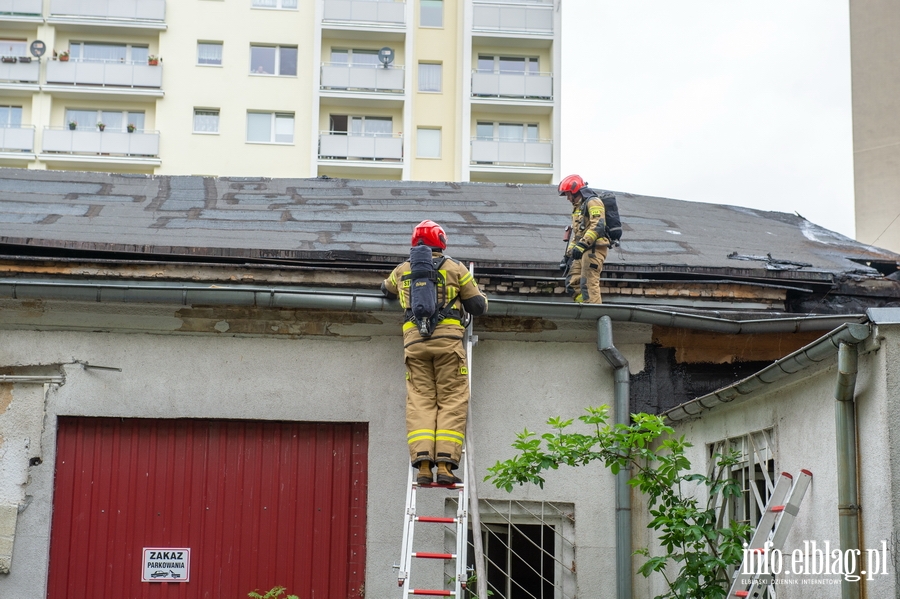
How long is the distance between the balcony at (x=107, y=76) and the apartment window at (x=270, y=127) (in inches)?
117

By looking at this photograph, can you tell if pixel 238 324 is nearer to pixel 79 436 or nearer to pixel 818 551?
pixel 79 436

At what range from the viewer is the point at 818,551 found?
5559 millimetres

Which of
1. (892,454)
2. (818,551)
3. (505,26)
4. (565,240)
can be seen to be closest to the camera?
(892,454)

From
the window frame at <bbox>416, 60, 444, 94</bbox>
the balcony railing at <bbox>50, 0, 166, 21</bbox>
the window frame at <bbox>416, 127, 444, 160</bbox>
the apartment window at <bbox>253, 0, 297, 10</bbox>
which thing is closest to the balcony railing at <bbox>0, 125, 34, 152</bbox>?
the balcony railing at <bbox>50, 0, 166, 21</bbox>

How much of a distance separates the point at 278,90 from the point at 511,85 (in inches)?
284

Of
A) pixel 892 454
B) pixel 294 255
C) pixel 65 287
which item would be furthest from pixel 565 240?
pixel 892 454

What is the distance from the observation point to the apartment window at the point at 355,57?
3444 cm

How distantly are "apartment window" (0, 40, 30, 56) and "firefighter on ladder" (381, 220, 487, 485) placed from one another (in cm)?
3036

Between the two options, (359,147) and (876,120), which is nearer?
(876,120)

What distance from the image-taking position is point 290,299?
7.91m

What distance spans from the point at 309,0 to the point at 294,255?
90.7 ft

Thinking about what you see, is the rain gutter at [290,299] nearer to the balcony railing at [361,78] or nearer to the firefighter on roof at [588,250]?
the firefighter on roof at [588,250]

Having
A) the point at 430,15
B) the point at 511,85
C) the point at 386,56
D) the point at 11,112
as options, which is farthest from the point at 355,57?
the point at 11,112

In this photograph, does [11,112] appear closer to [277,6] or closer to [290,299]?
[277,6]
